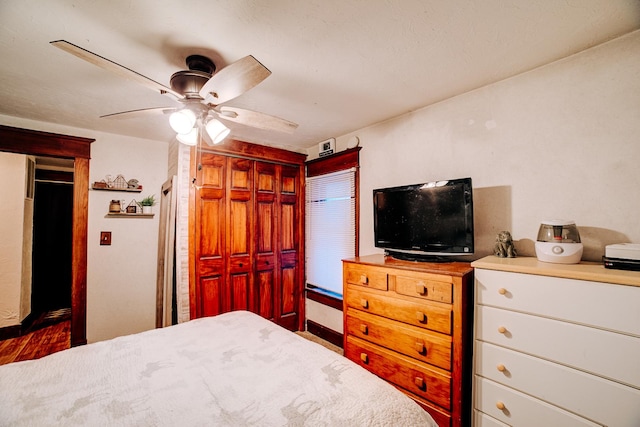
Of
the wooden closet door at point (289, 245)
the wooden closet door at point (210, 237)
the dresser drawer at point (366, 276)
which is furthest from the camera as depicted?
the wooden closet door at point (289, 245)

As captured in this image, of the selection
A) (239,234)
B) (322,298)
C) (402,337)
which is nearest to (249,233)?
(239,234)

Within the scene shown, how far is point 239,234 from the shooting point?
3236 millimetres

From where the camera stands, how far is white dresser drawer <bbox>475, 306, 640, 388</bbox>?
1177mm

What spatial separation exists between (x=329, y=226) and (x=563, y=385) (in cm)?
248

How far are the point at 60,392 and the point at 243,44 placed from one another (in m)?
1.90

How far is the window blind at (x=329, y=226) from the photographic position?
10.4ft

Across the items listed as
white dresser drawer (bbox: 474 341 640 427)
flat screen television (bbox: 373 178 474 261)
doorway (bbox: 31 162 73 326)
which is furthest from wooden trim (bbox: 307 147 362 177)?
doorway (bbox: 31 162 73 326)

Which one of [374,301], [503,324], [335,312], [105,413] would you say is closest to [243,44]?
[105,413]

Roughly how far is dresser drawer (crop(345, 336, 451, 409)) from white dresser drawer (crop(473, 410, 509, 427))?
0.51 feet

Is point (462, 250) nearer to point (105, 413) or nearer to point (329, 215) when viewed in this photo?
point (329, 215)

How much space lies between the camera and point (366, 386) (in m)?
1.13

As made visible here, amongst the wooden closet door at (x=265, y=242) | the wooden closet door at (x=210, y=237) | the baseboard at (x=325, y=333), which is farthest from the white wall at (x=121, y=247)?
the baseboard at (x=325, y=333)

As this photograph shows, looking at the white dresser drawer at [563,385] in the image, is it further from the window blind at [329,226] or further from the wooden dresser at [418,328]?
the window blind at [329,226]

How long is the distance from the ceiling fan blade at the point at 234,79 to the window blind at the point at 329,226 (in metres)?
1.87
